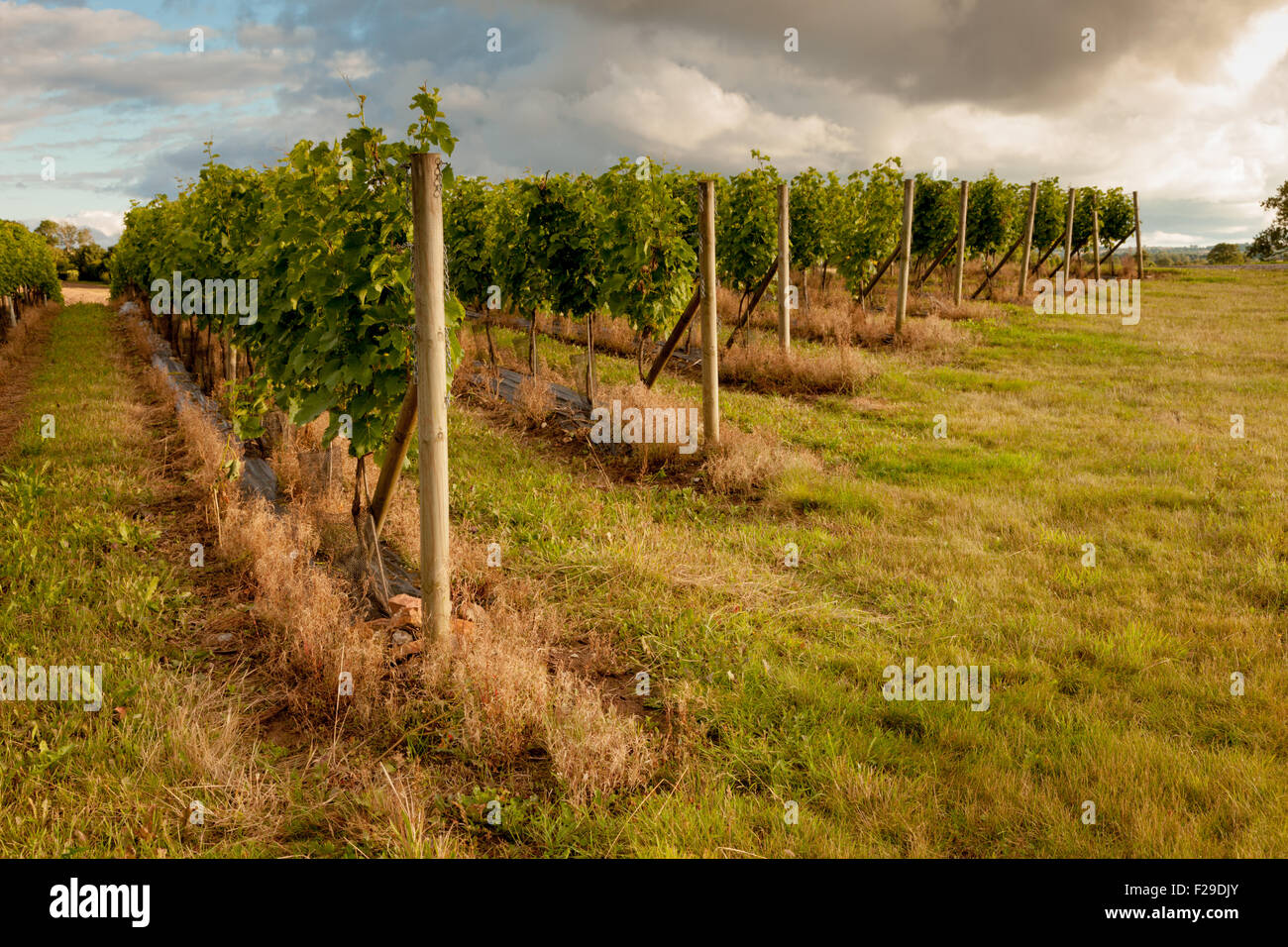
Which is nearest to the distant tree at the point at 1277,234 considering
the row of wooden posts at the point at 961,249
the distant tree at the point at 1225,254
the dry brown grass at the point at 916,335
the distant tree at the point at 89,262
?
the distant tree at the point at 1225,254

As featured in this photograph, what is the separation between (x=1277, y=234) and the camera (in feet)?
192

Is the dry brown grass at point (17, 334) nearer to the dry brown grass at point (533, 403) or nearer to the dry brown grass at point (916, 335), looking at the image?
the dry brown grass at point (533, 403)

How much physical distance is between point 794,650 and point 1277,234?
245ft

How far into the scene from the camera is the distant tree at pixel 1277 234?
5788 cm

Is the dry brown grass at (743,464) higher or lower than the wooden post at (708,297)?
lower

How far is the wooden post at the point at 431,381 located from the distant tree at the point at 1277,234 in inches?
2913

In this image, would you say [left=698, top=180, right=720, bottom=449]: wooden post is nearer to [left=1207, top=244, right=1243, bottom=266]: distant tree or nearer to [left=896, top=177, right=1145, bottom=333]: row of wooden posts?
[left=896, top=177, right=1145, bottom=333]: row of wooden posts

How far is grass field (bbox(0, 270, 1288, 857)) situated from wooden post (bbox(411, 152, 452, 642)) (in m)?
0.94

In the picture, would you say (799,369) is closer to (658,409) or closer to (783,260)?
(783,260)

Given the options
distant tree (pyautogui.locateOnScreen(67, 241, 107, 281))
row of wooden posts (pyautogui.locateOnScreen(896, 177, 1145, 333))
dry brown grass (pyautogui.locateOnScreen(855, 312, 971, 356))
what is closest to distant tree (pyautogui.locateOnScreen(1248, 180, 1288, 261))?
row of wooden posts (pyautogui.locateOnScreen(896, 177, 1145, 333))

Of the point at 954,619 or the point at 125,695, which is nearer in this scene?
the point at 125,695

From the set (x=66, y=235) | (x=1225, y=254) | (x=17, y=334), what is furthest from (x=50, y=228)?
(x=1225, y=254)

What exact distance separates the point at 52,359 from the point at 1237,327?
1086 inches

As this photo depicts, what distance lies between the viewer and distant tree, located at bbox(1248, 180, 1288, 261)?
190 ft
